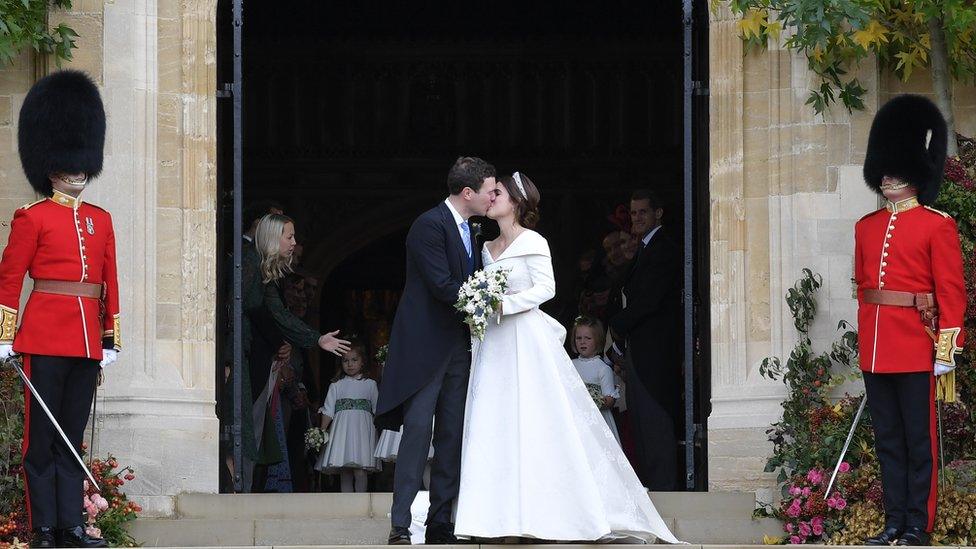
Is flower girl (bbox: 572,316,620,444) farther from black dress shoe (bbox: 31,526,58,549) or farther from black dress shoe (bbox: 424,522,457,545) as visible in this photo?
black dress shoe (bbox: 31,526,58,549)

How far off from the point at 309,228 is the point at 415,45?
6.18 ft

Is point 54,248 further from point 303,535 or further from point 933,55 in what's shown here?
point 933,55

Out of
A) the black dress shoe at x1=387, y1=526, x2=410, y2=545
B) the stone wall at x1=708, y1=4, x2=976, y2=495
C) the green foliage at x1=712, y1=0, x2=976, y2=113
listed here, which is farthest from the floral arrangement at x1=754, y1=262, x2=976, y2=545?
the black dress shoe at x1=387, y1=526, x2=410, y2=545

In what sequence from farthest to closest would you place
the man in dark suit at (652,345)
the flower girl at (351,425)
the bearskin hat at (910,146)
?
the flower girl at (351,425), the man in dark suit at (652,345), the bearskin hat at (910,146)

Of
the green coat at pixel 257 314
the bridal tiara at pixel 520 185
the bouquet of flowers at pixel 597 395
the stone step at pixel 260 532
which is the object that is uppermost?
the bridal tiara at pixel 520 185

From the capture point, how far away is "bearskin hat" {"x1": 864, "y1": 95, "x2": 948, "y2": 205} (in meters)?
9.92

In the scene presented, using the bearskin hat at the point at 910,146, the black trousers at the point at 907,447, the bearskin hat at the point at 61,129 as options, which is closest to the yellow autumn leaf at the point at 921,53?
the bearskin hat at the point at 910,146

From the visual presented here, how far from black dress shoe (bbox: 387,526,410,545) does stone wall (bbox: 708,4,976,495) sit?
2339 mm

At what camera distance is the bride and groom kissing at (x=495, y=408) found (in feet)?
31.0

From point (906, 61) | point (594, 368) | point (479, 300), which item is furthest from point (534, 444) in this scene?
point (906, 61)

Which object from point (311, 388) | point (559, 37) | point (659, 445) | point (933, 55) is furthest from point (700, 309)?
point (559, 37)

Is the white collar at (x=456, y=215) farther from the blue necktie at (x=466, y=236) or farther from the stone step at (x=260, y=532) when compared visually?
the stone step at (x=260, y=532)

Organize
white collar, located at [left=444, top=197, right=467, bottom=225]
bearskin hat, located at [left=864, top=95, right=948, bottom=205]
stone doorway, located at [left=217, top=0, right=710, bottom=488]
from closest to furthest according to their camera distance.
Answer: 1. white collar, located at [left=444, top=197, right=467, bottom=225]
2. bearskin hat, located at [left=864, top=95, right=948, bottom=205]
3. stone doorway, located at [left=217, top=0, right=710, bottom=488]

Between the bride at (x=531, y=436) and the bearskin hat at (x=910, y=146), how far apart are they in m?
1.69
